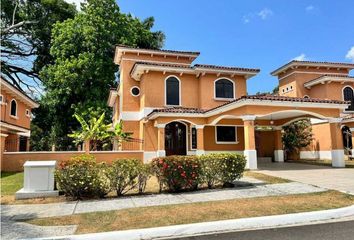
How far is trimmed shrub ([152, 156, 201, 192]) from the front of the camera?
10.6m

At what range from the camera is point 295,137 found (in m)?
25.9

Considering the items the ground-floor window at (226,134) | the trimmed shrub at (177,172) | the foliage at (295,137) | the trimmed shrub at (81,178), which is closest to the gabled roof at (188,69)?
the ground-floor window at (226,134)

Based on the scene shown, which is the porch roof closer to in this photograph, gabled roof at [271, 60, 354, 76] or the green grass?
the green grass

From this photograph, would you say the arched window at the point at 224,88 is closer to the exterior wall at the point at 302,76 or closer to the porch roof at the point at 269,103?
the porch roof at the point at 269,103

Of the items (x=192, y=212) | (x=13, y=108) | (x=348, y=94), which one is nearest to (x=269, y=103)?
(x=192, y=212)

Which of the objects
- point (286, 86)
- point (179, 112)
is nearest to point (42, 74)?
point (179, 112)

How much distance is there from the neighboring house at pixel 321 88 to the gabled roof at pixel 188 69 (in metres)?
7.64

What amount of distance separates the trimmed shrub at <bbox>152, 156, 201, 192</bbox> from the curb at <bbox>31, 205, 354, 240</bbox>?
400 cm

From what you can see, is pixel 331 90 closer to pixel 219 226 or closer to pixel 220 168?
pixel 220 168

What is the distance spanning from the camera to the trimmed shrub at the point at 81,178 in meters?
9.93

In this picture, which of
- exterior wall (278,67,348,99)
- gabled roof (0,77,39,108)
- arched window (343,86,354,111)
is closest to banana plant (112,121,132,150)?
gabled roof (0,77,39,108)

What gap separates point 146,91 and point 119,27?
12881mm

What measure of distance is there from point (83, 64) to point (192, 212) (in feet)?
76.7

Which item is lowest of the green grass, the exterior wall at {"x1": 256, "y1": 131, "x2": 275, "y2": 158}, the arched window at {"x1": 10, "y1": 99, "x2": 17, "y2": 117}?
the green grass
